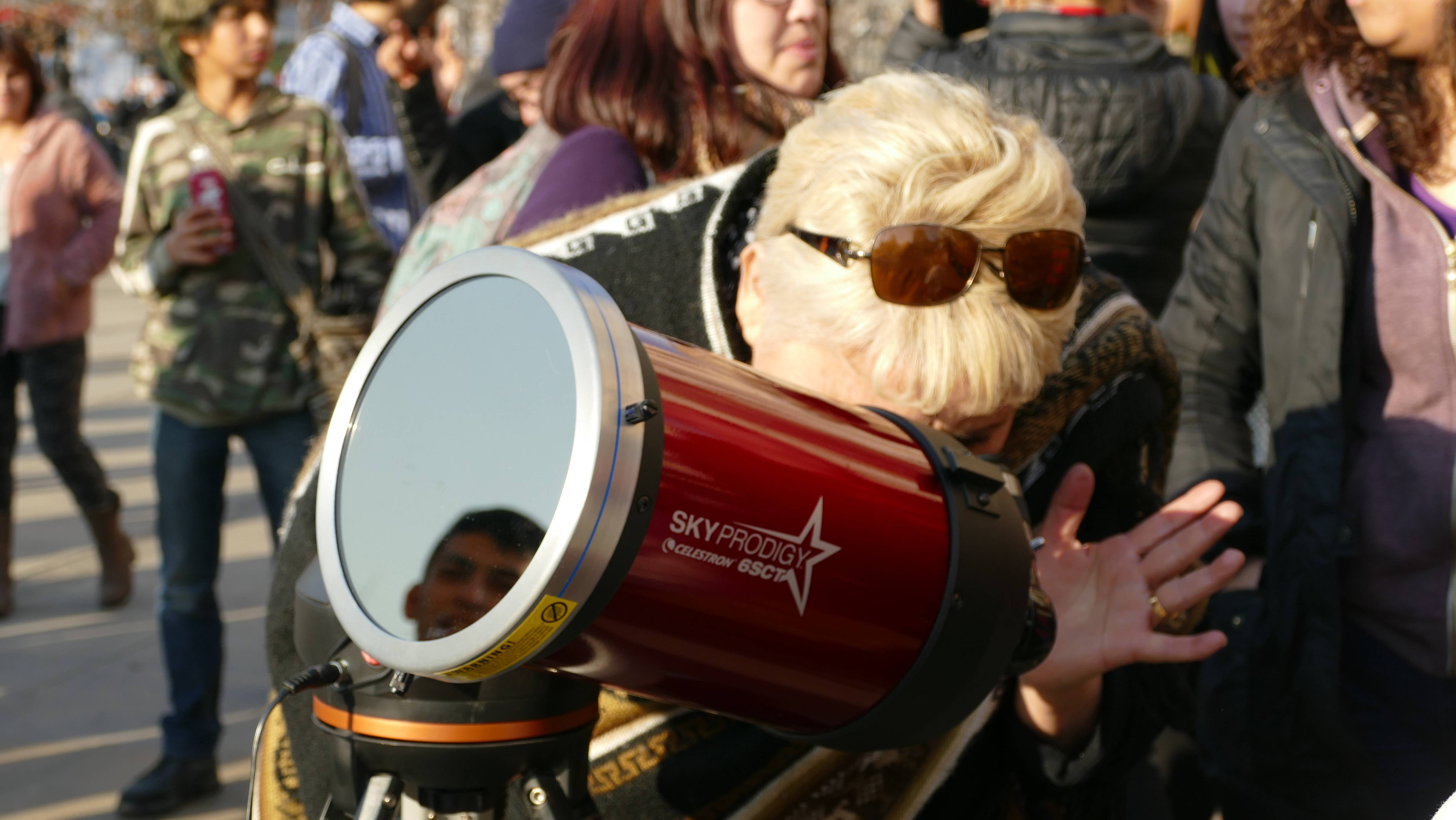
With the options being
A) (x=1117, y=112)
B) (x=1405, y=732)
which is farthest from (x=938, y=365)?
(x=1117, y=112)

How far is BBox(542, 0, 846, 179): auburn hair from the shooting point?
2033 millimetres

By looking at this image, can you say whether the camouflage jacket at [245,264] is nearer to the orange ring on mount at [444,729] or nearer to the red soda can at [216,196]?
the red soda can at [216,196]

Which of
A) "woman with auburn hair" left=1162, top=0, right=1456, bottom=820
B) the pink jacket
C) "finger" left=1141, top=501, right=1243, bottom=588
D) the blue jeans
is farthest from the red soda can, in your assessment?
"finger" left=1141, top=501, right=1243, bottom=588

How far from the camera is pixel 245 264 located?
308cm

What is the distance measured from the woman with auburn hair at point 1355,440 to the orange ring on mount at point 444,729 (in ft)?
4.20

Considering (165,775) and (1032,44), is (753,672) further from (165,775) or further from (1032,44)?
(165,775)

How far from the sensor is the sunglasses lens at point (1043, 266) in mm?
1299

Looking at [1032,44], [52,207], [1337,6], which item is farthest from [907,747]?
[52,207]

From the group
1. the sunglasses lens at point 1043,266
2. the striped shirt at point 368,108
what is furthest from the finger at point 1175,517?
the striped shirt at point 368,108

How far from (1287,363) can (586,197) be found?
1.04 metres

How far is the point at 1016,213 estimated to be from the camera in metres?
1.30

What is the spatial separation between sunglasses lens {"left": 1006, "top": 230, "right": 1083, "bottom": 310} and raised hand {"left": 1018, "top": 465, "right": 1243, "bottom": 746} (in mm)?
218

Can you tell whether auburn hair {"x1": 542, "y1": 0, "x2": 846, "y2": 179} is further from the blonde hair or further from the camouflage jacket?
the camouflage jacket

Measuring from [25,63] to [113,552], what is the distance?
1664 mm
